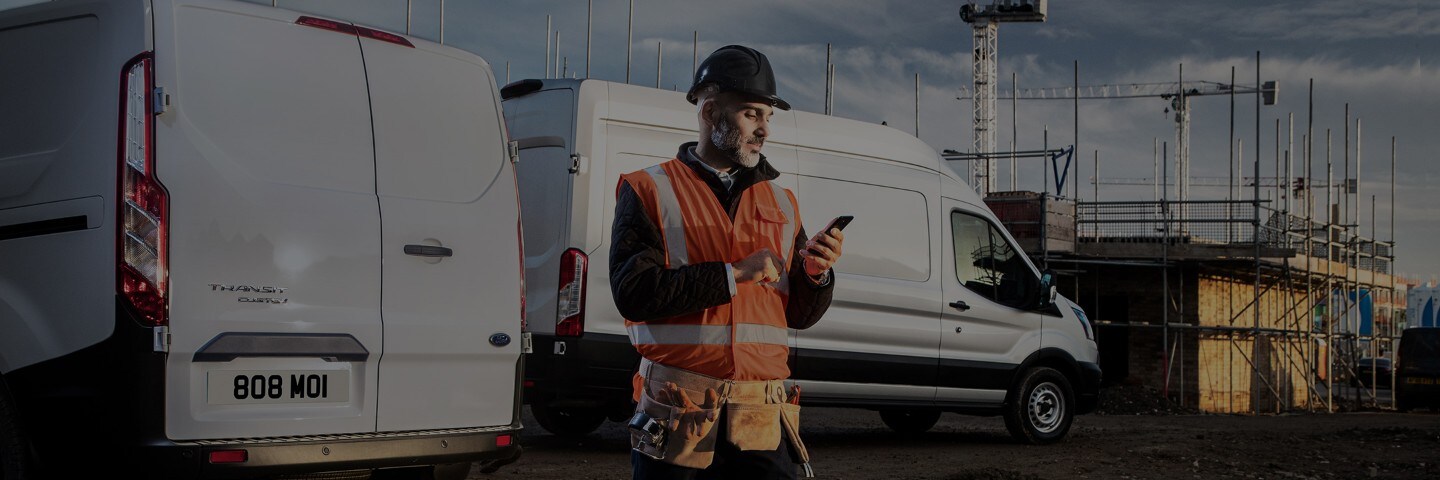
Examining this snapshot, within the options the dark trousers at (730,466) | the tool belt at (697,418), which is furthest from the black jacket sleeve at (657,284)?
the dark trousers at (730,466)

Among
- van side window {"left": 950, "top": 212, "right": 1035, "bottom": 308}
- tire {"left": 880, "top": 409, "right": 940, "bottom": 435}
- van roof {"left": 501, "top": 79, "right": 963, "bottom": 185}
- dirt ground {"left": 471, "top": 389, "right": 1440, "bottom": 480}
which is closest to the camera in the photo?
van roof {"left": 501, "top": 79, "right": 963, "bottom": 185}

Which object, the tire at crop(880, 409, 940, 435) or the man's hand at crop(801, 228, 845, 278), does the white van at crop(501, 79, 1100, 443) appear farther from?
the man's hand at crop(801, 228, 845, 278)

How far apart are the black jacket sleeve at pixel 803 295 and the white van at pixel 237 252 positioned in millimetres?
2310

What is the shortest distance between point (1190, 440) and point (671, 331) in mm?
9136

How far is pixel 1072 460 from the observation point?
9391 millimetres

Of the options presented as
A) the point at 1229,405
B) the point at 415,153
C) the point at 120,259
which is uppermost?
the point at 415,153

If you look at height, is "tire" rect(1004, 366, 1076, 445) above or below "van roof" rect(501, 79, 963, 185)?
below

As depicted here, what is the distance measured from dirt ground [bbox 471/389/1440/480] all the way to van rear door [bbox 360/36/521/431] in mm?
2320

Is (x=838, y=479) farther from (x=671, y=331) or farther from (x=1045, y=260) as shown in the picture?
(x=1045, y=260)

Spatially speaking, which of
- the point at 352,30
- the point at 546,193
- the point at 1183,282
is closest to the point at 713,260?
the point at 352,30

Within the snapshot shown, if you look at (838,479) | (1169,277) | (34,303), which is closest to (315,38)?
(34,303)

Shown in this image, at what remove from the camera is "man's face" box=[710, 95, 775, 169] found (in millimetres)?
3170

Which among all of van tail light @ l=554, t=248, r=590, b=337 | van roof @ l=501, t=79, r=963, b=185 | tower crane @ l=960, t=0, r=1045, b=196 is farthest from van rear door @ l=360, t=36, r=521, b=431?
tower crane @ l=960, t=0, r=1045, b=196

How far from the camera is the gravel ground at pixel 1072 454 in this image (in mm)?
8516
